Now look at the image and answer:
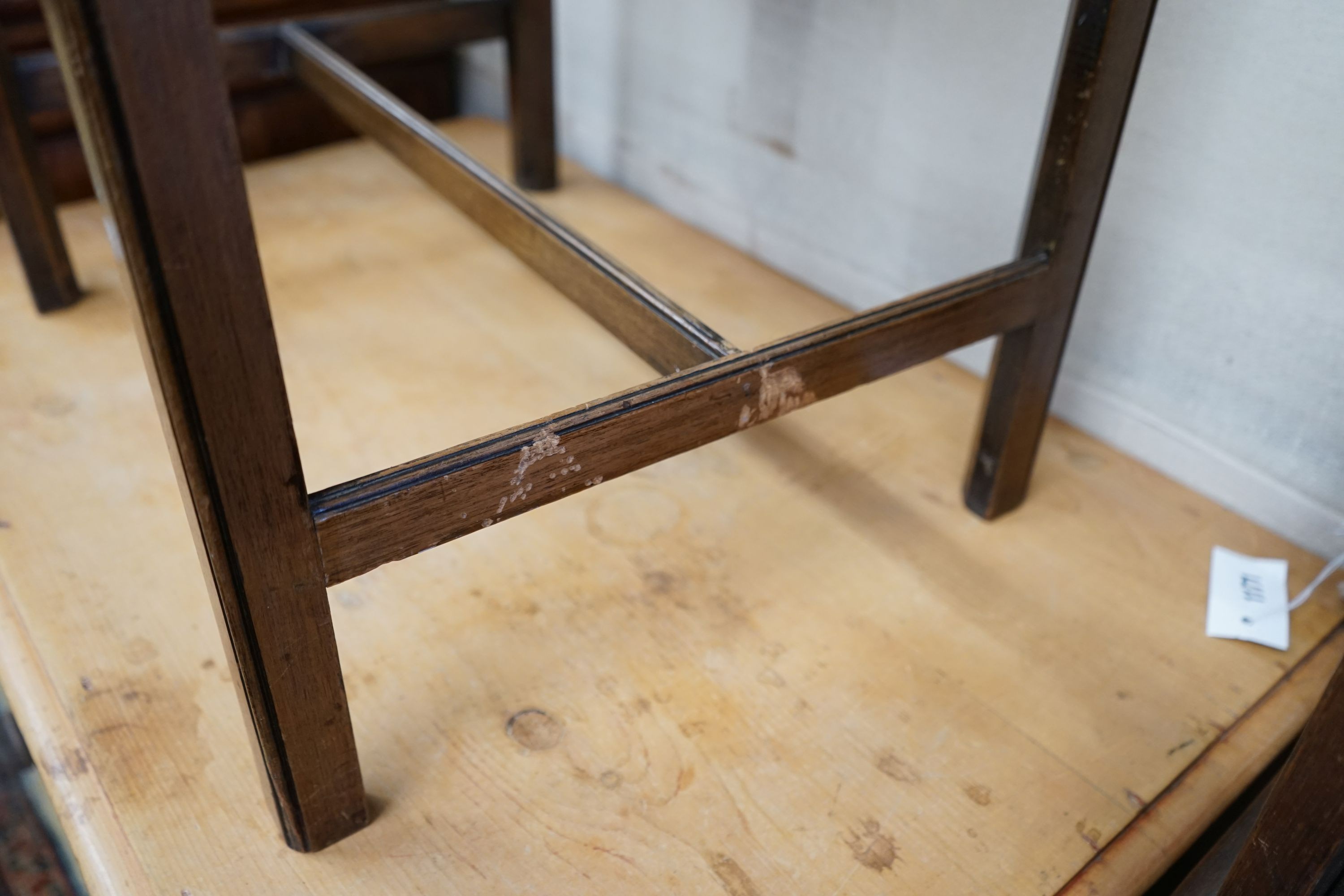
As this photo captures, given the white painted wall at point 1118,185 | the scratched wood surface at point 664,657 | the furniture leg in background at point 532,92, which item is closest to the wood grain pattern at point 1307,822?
the scratched wood surface at point 664,657

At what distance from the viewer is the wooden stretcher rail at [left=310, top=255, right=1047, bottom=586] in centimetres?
73

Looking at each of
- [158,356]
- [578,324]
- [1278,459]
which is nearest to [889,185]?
[578,324]

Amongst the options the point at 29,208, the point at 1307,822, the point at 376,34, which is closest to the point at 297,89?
the point at 376,34

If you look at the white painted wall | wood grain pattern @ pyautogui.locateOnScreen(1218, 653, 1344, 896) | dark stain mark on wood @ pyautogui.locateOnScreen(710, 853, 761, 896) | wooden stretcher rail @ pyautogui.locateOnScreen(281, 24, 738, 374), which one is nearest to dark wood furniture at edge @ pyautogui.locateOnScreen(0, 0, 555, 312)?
wooden stretcher rail @ pyautogui.locateOnScreen(281, 24, 738, 374)

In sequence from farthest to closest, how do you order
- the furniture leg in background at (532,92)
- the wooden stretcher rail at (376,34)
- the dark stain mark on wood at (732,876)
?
the furniture leg in background at (532,92), the wooden stretcher rail at (376,34), the dark stain mark on wood at (732,876)

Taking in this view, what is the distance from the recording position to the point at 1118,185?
1.25m

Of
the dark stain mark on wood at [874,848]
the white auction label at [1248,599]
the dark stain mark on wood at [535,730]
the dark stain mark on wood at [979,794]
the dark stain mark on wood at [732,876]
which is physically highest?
the dark stain mark on wood at [732,876]

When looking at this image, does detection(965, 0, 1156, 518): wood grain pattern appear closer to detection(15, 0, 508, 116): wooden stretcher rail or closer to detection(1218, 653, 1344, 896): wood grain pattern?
detection(1218, 653, 1344, 896): wood grain pattern

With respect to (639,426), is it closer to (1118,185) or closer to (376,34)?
(1118,185)

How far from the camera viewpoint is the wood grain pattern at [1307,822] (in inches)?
26.2

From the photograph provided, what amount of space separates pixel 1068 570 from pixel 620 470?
60 cm

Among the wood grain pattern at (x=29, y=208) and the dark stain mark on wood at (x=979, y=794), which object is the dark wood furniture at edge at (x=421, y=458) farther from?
the wood grain pattern at (x=29, y=208)

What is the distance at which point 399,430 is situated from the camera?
1329mm

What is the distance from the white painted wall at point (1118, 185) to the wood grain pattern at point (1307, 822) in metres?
0.59
